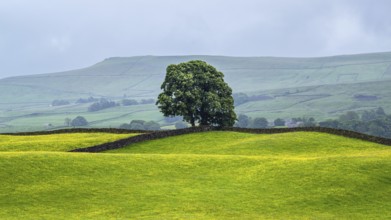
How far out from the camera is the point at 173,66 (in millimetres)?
85688

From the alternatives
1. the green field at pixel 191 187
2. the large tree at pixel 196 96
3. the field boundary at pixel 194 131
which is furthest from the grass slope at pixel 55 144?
the large tree at pixel 196 96

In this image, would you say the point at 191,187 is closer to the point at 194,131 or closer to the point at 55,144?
the point at 55,144

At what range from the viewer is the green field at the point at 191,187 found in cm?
3666

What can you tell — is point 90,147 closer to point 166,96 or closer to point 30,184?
point 30,184

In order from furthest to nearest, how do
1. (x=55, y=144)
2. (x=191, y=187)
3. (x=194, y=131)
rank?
(x=194, y=131) < (x=55, y=144) < (x=191, y=187)

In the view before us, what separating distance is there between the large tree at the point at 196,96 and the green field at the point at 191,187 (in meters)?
32.3

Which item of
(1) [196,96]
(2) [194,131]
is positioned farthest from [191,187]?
(1) [196,96]

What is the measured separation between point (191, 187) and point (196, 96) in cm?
4103

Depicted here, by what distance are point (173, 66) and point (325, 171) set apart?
45355 mm

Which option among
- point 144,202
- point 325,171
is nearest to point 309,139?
A: point 325,171

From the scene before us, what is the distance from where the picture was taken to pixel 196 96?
269 feet

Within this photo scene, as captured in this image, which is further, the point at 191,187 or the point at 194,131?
the point at 194,131

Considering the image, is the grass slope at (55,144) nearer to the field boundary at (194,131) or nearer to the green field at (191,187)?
the field boundary at (194,131)

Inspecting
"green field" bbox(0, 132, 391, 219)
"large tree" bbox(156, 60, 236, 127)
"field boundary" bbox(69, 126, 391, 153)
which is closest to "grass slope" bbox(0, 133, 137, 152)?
"field boundary" bbox(69, 126, 391, 153)
